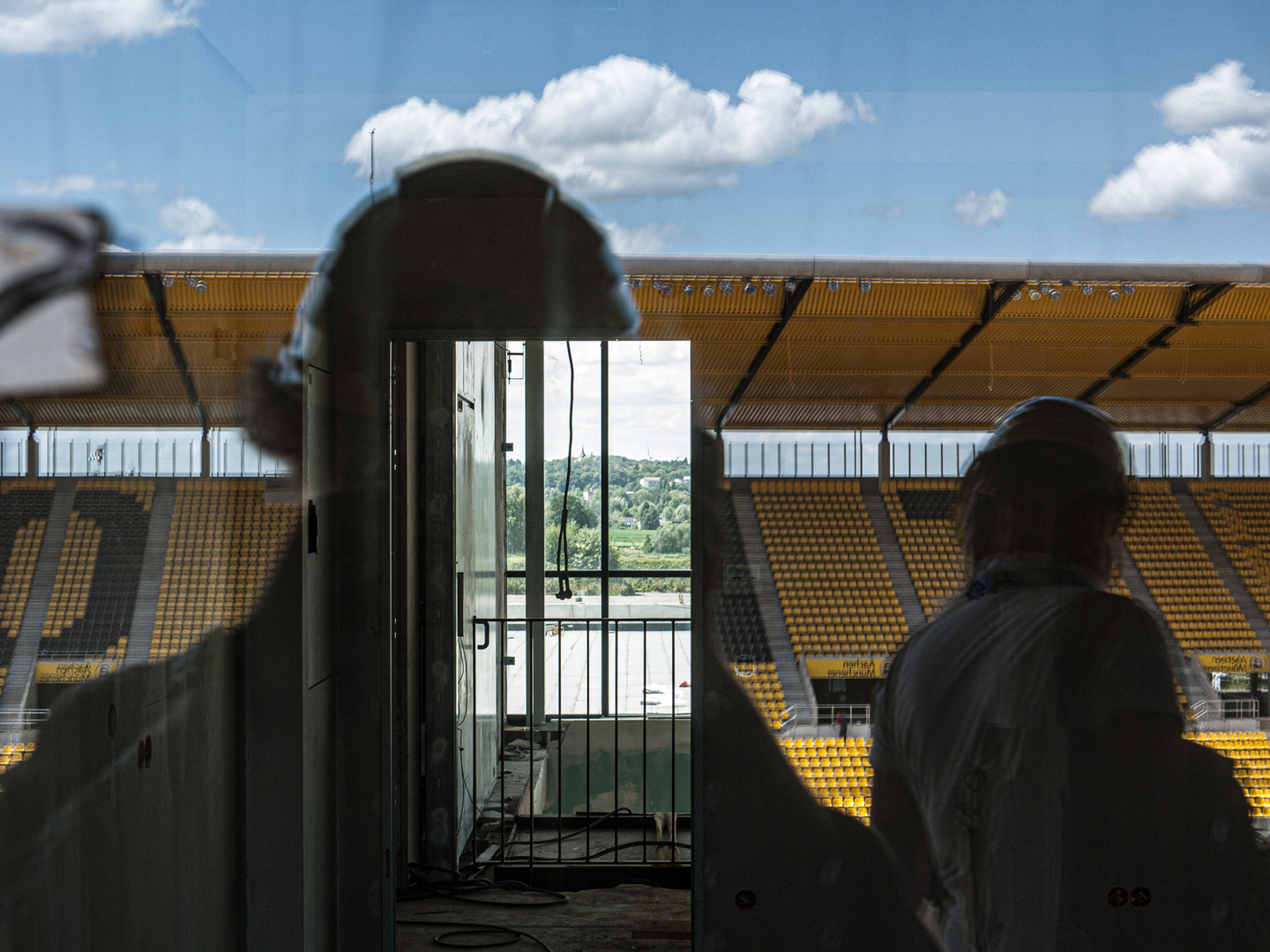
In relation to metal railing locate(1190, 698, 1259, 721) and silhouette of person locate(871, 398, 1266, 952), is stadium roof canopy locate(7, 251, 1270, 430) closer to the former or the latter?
silhouette of person locate(871, 398, 1266, 952)

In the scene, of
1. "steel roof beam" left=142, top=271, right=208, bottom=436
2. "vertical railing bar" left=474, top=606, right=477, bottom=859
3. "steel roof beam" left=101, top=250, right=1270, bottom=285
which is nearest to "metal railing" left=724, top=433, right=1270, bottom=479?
"steel roof beam" left=101, top=250, right=1270, bottom=285

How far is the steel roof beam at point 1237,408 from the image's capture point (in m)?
2.38

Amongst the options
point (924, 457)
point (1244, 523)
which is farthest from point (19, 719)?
point (1244, 523)

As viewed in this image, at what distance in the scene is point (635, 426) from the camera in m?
3.23

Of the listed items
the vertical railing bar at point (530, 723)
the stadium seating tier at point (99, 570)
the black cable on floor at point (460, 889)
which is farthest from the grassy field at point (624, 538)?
the stadium seating tier at point (99, 570)

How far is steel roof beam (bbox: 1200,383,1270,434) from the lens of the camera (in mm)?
2381

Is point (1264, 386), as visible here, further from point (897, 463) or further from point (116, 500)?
point (116, 500)

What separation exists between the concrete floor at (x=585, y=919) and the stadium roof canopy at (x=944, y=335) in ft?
5.91

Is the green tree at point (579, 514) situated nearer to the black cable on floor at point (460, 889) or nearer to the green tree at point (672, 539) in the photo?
the green tree at point (672, 539)

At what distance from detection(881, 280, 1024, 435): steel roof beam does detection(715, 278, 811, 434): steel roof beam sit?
41 cm

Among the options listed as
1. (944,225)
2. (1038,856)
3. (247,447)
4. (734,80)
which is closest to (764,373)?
(944,225)

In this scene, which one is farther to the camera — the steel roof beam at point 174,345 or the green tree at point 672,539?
the green tree at point 672,539

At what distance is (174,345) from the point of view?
1.95 m

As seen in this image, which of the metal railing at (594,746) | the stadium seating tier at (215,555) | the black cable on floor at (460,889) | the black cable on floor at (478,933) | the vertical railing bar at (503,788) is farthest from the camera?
the metal railing at (594,746)
